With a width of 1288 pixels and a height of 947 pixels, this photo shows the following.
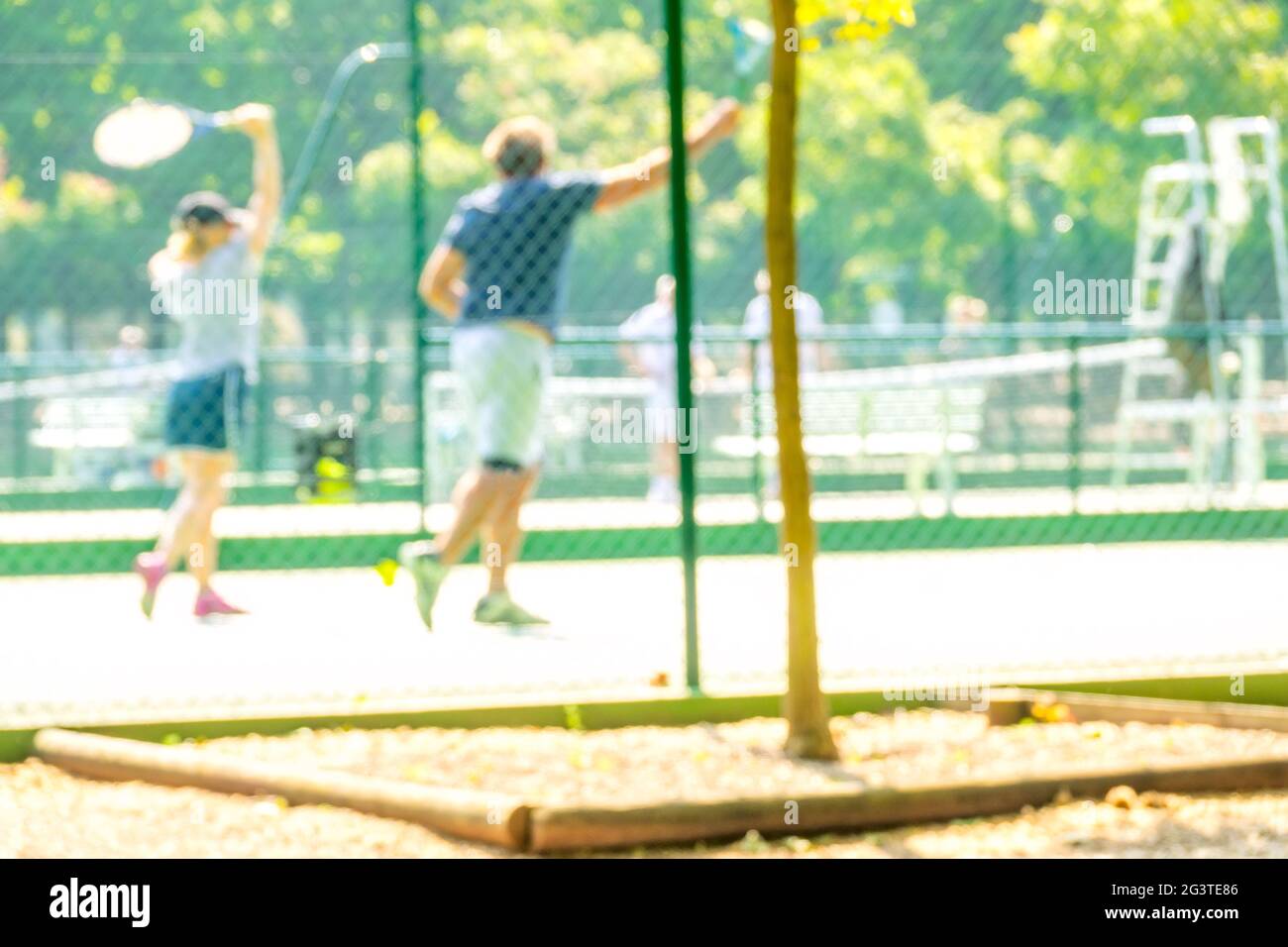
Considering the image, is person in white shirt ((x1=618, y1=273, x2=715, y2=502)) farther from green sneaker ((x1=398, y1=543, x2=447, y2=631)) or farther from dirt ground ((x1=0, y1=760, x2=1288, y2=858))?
dirt ground ((x1=0, y1=760, x2=1288, y2=858))

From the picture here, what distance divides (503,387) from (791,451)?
305 centimetres

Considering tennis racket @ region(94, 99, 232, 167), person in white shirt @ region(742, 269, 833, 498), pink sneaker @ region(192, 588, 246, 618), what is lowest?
pink sneaker @ region(192, 588, 246, 618)

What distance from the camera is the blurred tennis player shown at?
346 inches

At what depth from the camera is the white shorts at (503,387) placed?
26.6 feet

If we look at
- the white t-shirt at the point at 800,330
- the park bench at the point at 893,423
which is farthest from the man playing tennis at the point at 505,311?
the park bench at the point at 893,423

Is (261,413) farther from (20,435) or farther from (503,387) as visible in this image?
(503,387)

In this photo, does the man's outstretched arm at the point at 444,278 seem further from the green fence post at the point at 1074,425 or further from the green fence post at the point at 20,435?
the green fence post at the point at 20,435

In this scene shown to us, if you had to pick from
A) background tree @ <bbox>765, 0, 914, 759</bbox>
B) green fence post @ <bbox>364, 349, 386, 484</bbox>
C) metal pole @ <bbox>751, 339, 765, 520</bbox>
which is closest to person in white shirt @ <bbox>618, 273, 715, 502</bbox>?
metal pole @ <bbox>751, 339, 765, 520</bbox>

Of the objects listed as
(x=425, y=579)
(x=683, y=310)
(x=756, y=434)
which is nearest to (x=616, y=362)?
(x=756, y=434)

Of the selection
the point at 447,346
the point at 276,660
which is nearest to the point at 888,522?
the point at 447,346

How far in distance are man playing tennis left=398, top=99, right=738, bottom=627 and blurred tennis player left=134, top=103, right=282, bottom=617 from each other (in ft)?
3.67

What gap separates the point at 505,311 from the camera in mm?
8070

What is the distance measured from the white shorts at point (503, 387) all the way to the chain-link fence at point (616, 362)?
2 centimetres
